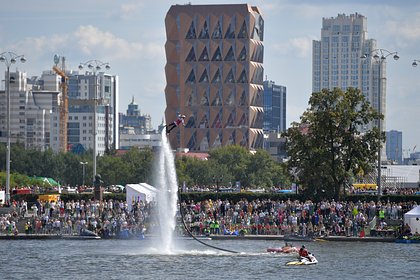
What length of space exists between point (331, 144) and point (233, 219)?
1454 centimetres

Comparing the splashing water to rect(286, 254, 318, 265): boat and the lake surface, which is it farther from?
rect(286, 254, 318, 265): boat

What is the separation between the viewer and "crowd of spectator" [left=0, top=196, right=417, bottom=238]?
346ft

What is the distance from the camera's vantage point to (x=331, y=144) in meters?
120

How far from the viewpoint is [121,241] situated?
342ft

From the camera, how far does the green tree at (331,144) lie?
118 metres

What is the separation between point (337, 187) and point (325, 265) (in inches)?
1347

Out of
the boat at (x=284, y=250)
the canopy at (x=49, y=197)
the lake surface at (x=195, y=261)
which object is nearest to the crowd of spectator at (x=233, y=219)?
the lake surface at (x=195, y=261)

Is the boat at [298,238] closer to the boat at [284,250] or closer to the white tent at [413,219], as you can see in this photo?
the white tent at [413,219]

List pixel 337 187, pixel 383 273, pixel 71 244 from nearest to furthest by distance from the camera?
pixel 383 273 < pixel 71 244 < pixel 337 187

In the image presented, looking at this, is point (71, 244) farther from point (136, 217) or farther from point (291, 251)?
point (291, 251)

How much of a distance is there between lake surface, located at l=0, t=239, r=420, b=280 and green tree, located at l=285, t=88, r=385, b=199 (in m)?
16.2

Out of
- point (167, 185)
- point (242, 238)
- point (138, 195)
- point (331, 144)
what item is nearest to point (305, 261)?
point (167, 185)

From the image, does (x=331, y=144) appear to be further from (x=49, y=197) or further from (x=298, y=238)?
(x=49, y=197)

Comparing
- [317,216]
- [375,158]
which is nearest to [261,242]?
[317,216]
